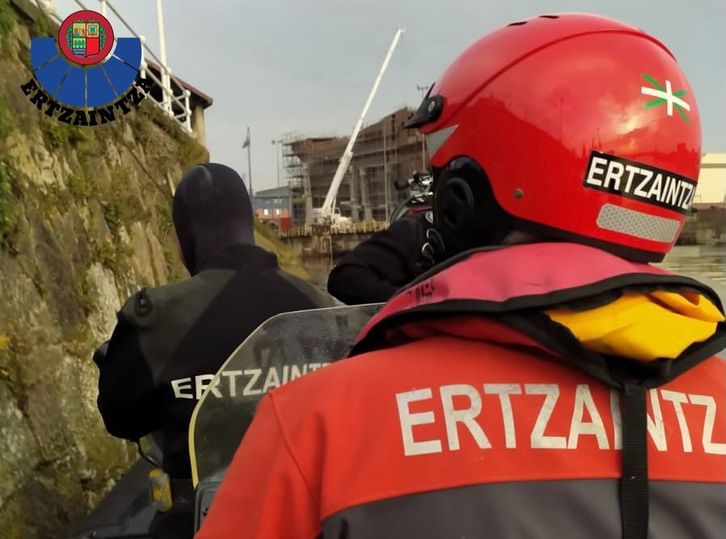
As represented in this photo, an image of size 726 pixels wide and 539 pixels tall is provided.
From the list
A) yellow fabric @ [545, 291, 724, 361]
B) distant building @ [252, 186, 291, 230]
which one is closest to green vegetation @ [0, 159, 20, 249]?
yellow fabric @ [545, 291, 724, 361]

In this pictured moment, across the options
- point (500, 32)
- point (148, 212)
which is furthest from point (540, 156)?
point (148, 212)

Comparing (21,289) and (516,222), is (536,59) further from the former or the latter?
(21,289)

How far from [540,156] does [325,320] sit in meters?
0.89

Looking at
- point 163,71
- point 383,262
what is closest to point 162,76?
point 163,71

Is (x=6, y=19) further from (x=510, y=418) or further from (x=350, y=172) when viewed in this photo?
(x=350, y=172)

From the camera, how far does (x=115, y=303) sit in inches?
221

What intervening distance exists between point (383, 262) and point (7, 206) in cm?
272

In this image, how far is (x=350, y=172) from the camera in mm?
66250

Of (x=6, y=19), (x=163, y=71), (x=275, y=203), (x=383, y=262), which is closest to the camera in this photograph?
(x=383, y=262)

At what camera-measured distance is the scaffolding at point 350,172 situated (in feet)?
201

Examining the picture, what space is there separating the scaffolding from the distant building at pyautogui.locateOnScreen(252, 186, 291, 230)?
1.17 m

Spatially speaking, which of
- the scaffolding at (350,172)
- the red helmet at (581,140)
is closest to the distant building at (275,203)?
the scaffolding at (350,172)

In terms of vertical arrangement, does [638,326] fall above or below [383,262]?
above

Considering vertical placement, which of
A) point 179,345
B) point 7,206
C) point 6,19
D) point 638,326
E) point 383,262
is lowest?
point 179,345
